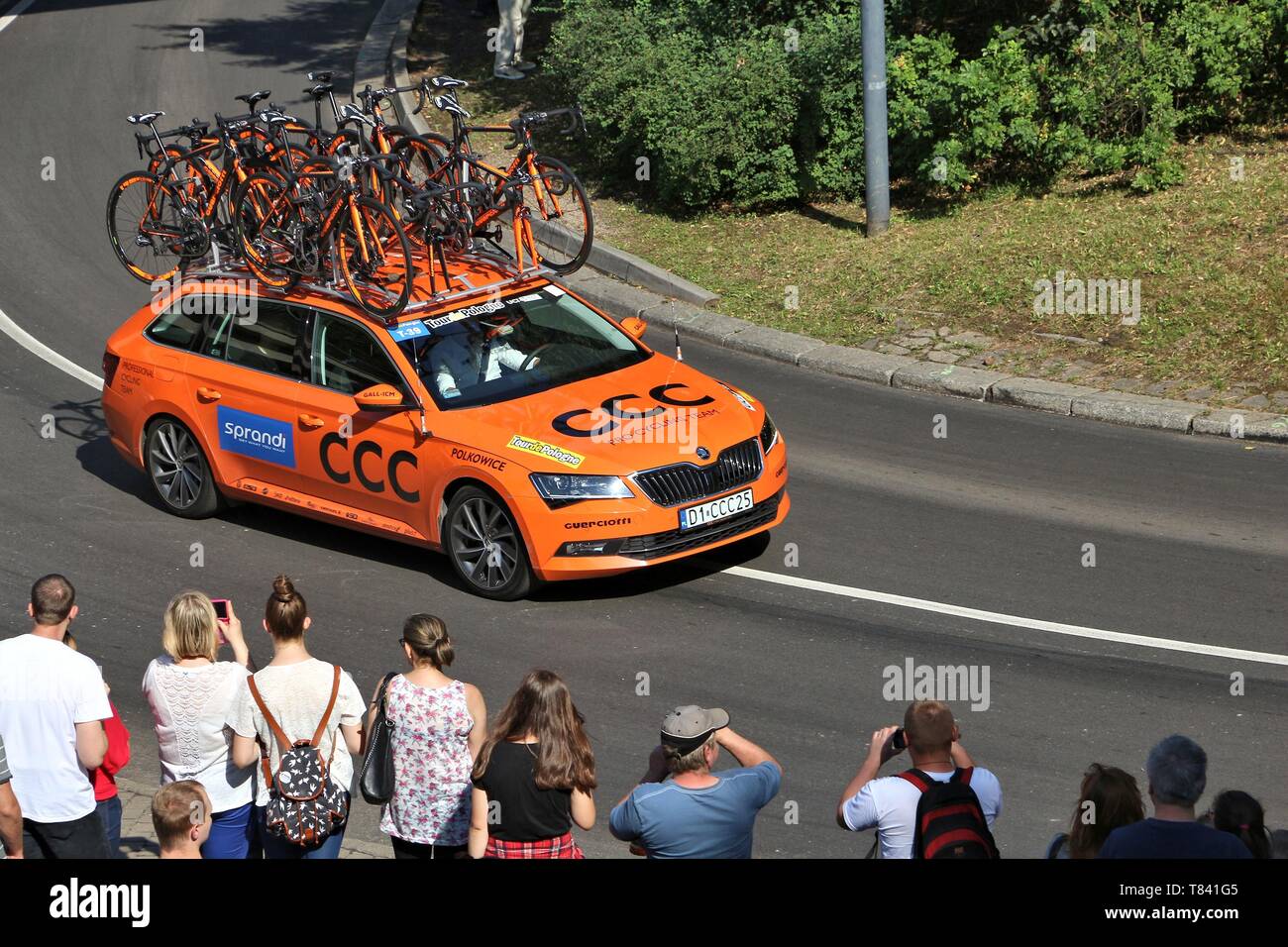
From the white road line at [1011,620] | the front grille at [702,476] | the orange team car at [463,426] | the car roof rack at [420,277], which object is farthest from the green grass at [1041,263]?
the front grille at [702,476]

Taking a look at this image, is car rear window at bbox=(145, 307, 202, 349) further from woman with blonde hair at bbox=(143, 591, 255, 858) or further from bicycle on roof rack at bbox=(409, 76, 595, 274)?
woman with blonde hair at bbox=(143, 591, 255, 858)

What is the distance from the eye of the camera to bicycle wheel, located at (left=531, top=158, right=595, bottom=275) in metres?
12.8

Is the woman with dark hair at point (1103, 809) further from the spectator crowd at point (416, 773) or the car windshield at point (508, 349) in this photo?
the car windshield at point (508, 349)

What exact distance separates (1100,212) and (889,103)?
9.54ft

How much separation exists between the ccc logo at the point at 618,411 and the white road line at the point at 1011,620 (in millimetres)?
1210

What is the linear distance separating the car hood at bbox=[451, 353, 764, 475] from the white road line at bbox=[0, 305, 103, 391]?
624 cm

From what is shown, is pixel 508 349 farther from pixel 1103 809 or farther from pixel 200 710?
pixel 1103 809

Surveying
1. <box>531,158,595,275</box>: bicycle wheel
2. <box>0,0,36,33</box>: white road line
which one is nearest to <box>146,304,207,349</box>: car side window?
<box>531,158,595,275</box>: bicycle wheel

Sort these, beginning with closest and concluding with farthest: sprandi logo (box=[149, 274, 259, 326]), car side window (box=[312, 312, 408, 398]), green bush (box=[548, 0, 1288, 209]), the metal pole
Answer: car side window (box=[312, 312, 408, 398]) < sprandi logo (box=[149, 274, 259, 326]) < the metal pole < green bush (box=[548, 0, 1288, 209])

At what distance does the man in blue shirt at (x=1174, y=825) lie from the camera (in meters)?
5.44

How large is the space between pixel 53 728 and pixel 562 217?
12713 millimetres

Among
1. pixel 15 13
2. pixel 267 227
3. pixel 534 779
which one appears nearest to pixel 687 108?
pixel 267 227

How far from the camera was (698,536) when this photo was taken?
10.7 metres
